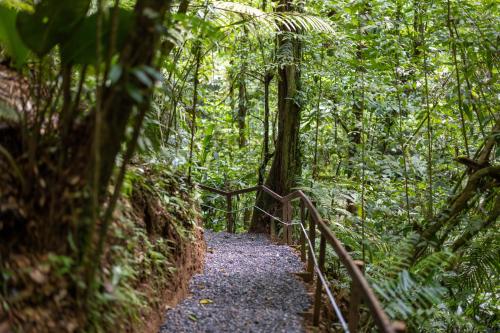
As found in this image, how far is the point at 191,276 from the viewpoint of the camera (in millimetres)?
5359

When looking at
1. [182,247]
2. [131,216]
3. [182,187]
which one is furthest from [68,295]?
[182,187]

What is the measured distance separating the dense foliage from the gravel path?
76 cm

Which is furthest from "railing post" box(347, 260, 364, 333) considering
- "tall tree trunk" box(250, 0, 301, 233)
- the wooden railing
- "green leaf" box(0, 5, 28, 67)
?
"tall tree trunk" box(250, 0, 301, 233)

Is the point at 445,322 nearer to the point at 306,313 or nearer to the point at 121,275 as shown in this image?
the point at 306,313

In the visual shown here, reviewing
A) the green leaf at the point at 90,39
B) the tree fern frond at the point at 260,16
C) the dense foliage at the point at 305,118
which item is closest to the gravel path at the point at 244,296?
the dense foliage at the point at 305,118

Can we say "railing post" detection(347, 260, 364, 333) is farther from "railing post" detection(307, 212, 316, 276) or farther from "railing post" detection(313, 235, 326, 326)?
"railing post" detection(307, 212, 316, 276)

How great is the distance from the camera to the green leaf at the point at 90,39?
8.40ft

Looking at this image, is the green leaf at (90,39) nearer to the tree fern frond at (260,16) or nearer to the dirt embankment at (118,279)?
the dirt embankment at (118,279)

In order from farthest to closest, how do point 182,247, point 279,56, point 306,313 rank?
1. point 279,56
2. point 182,247
3. point 306,313

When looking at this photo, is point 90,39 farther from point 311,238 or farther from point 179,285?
point 311,238

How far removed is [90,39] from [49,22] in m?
0.23

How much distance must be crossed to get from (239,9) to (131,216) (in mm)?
3417

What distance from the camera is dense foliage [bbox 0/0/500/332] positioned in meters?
2.42

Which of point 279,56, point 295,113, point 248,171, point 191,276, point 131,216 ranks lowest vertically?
point 191,276
